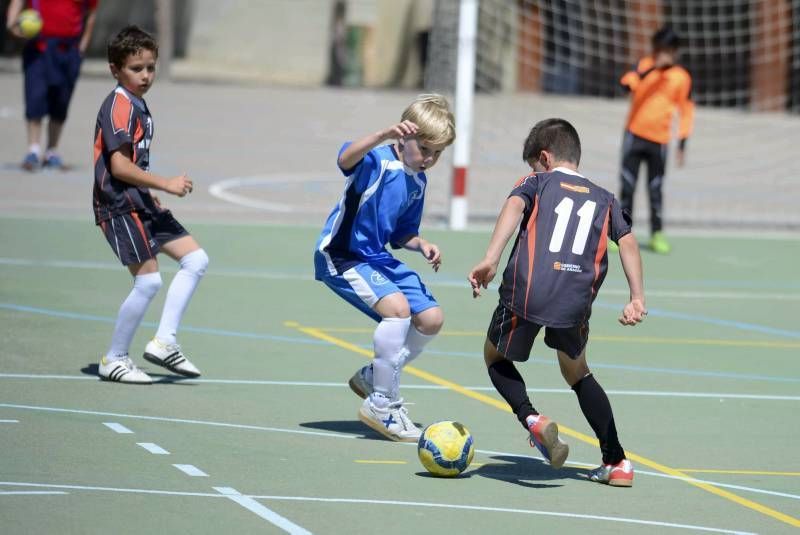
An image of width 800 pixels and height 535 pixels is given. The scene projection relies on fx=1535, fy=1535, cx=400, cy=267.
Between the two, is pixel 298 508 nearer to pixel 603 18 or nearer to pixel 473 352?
pixel 473 352

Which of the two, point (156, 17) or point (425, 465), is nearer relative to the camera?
point (425, 465)

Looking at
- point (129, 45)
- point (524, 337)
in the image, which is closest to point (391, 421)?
point (524, 337)

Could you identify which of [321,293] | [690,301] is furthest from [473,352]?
[690,301]

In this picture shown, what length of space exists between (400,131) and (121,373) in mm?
2471

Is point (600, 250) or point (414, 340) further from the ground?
point (600, 250)

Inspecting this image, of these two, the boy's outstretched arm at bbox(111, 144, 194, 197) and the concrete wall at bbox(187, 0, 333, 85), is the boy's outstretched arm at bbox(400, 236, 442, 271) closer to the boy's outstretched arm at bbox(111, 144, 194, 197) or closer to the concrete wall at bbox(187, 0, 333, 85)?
the boy's outstretched arm at bbox(111, 144, 194, 197)

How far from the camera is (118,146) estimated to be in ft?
27.5

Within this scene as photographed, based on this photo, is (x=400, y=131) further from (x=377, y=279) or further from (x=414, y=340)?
(x=414, y=340)

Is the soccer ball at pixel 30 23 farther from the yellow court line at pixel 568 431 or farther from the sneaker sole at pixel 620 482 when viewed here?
the sneaker sole at pixel 620 482

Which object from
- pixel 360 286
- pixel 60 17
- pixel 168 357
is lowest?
pixel 168 357

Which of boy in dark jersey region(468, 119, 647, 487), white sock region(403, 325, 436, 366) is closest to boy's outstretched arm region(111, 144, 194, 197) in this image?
white sock region(403, 325, 436, 366)

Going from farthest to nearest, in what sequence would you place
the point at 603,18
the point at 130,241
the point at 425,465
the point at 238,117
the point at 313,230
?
the point at 603,18
the point at 238,117
the point at 313,230
the point at 130,241
the point at 425,465

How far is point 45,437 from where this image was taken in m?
7.09

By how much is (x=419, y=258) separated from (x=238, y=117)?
13680 mm
